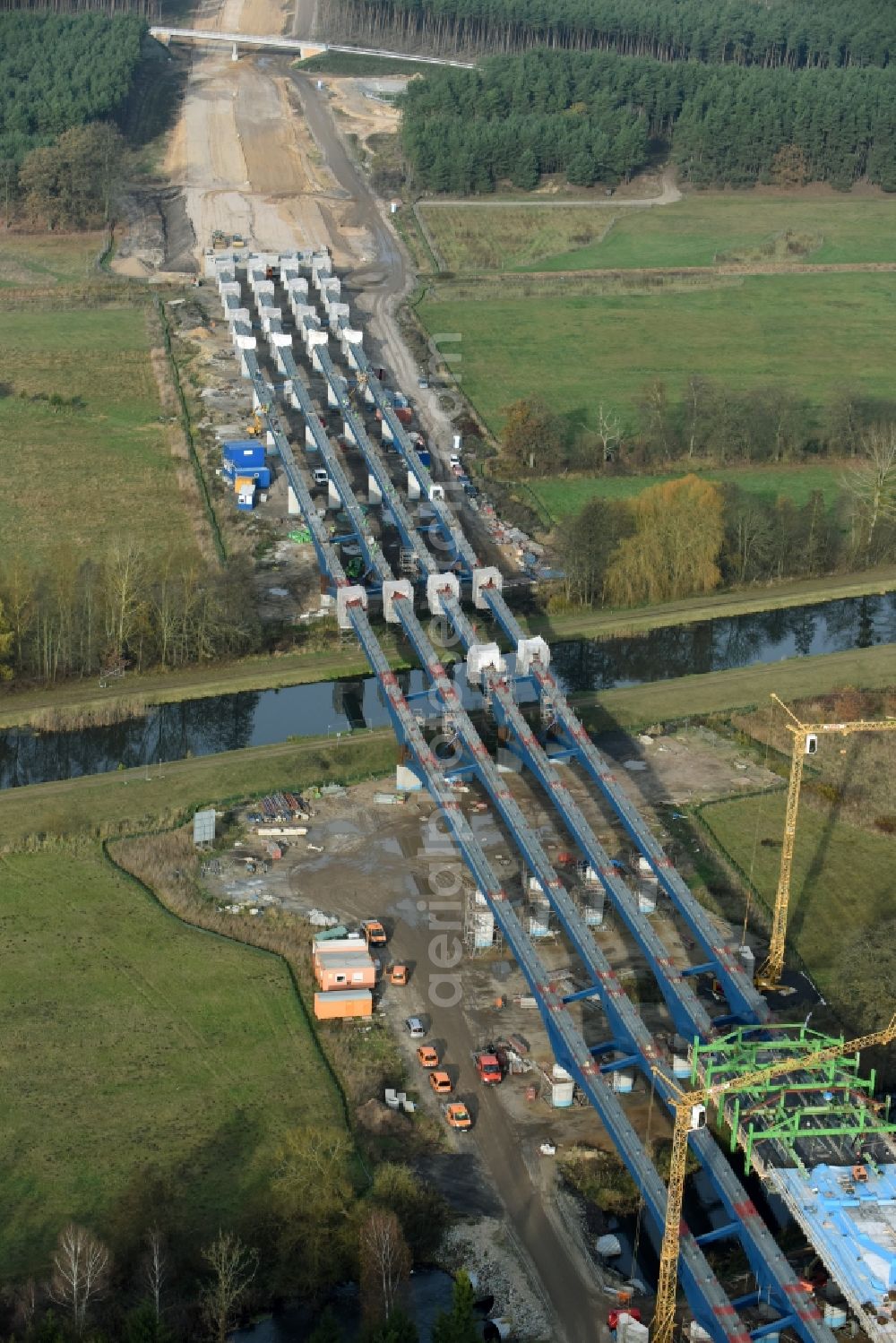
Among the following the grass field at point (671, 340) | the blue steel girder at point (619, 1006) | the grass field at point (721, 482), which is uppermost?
the blue steel girder at point (619, 1006)

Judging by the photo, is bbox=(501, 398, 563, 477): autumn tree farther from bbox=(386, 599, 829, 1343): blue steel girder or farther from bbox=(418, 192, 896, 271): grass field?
bbox=(418, 192, 896, 271): grass field

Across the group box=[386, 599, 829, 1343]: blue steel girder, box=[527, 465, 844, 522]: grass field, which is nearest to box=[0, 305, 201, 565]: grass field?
box=[527, 465, 844, 522]: grass field

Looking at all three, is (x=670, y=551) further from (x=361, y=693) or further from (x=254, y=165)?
(x=254, y=165)

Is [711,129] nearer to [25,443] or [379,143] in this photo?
[379,143]

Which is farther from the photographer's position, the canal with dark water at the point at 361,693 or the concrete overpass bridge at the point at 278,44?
the concrete overpass bridge at the point at 278,44

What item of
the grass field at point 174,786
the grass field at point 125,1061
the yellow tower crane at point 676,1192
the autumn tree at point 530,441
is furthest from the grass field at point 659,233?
the yellow tower crane at point 676,1192

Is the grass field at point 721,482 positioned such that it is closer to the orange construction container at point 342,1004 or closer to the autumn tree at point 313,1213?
the orange construction container at point 342,1004
